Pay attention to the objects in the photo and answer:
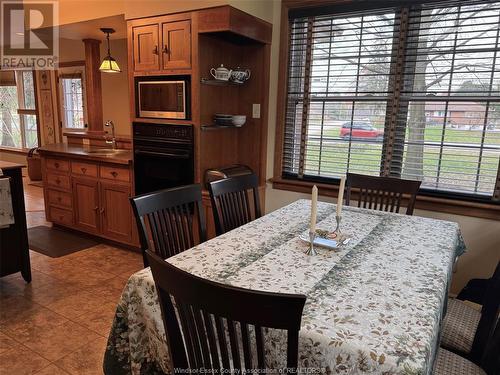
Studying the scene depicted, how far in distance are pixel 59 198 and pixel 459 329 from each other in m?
3.87

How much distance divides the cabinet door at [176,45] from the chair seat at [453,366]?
99.2 inches

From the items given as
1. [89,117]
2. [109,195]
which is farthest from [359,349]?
[89,117]

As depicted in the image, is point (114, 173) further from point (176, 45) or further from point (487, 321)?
point (487, 321)

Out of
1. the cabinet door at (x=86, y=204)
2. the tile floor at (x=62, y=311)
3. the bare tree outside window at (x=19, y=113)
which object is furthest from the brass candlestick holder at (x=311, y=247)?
the bare tree outside window at (x=19, y=113)

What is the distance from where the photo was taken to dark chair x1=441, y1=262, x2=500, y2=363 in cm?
148

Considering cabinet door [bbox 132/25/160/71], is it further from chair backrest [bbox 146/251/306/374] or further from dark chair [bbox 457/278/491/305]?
dark chair [bbox 457/278/491/305]

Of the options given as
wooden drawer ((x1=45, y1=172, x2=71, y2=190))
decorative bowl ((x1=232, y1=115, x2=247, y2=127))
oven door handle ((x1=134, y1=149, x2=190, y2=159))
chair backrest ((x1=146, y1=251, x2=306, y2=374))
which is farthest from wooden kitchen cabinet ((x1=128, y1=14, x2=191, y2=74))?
chair backrest ((x1=146, y1=251, x2=306, y2=374))

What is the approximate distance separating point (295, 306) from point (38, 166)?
23.2ft

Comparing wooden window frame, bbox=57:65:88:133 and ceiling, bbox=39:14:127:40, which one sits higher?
ceiling, bbox=39:14:127:40

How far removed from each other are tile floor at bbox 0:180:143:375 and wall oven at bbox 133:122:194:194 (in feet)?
2.59

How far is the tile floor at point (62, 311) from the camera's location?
202cm

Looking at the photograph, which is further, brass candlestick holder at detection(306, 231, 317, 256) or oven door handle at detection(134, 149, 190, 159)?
oven door handle at detection(134, 149, 190, 159)

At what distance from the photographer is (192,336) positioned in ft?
3.12

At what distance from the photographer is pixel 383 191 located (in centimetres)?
247
